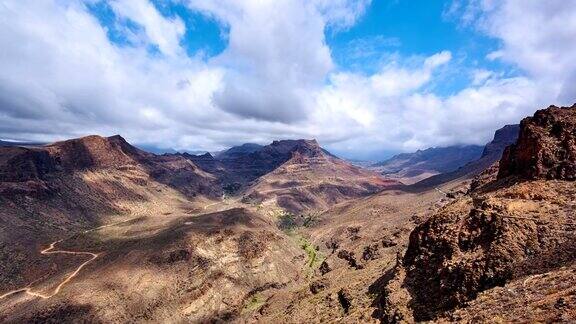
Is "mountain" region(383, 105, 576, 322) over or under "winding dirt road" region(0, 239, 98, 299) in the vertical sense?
over

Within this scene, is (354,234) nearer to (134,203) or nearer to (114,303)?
(114,303)

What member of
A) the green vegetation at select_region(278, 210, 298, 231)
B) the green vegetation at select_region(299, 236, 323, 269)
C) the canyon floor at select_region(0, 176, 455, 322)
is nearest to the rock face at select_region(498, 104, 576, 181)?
the canyon floor at select_region(0, 176, 455, 322)

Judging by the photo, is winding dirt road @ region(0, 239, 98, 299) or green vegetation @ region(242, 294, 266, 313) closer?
winding dirt road @ region(0, 239, 98, 299)

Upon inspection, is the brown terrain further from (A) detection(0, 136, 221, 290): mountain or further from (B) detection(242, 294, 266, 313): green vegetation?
(A) detection(0, 136, 221, 290): mountain

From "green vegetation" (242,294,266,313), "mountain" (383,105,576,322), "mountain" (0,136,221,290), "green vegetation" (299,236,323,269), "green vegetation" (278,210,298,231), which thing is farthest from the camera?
"green vegetation" (278,210,298,231)

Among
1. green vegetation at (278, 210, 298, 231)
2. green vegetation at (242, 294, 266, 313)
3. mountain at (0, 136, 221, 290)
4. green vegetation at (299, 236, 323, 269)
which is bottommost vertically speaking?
green vegetation at (242, 294, 266, 313)

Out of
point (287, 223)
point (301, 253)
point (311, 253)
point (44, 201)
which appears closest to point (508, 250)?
point (301, 253)

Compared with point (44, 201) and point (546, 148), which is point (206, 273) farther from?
point (44, 201)

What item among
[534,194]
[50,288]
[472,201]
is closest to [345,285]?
[472,201]
